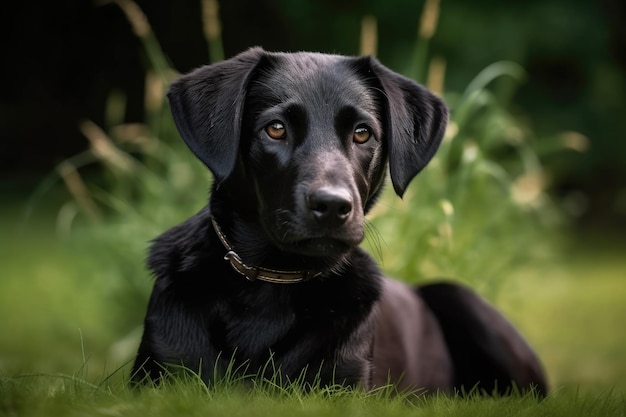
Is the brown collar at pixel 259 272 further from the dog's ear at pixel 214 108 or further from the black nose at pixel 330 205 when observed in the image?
the black nose at pixel 330 205

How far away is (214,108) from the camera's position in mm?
3379

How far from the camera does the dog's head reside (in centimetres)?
316

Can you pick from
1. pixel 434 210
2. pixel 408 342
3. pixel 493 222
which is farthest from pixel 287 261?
pixel 493 222

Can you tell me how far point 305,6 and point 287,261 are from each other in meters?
8.68

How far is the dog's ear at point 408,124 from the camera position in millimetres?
3514

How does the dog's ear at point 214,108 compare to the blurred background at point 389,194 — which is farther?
the blurred background at point 389,194

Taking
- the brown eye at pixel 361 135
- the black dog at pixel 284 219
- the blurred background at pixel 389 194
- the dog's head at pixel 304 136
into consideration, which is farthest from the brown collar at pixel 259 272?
the blurred background at pixel 389 194

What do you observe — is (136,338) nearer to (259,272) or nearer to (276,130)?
(259,272)

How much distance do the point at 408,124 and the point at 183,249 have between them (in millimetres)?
953

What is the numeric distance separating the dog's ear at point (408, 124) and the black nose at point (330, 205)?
0.45 meters

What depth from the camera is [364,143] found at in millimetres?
3430

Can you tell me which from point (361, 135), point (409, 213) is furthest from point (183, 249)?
point (409, 213)

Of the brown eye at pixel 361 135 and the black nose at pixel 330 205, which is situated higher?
the brown eye at pixel 361 135

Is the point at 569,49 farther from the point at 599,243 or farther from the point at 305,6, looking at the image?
the point at 305,6
